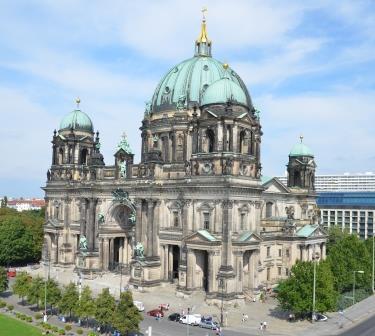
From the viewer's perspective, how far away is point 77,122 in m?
103

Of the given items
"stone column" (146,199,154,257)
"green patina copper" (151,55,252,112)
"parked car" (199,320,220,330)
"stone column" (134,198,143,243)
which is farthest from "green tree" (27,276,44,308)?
"green patina copper" (151,55,252,112)

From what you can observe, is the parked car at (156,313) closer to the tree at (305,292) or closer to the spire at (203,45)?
the tree at (305,292)

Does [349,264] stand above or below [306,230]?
below

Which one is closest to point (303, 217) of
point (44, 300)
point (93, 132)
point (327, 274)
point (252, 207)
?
point (252, 207)

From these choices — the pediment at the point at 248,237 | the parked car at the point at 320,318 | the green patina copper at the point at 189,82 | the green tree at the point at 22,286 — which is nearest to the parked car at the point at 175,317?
the pediment at the point at 248,237

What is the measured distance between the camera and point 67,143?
102000mm

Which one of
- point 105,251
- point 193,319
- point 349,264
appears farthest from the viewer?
point 105,251

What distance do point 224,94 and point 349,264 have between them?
1366 inches

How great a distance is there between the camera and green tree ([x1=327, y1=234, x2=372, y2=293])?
263ft

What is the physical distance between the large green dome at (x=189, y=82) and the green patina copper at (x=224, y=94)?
37.8 ft

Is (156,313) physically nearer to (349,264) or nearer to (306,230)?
(349,264)

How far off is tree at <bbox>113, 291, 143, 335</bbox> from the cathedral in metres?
19.6

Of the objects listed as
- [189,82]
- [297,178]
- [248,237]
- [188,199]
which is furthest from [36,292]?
[297,178]

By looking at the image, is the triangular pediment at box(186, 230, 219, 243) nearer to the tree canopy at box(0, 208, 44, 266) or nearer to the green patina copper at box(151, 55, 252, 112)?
the green patina copper at box(151, 55, 252, 112)
